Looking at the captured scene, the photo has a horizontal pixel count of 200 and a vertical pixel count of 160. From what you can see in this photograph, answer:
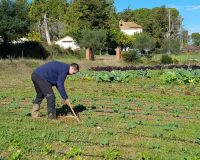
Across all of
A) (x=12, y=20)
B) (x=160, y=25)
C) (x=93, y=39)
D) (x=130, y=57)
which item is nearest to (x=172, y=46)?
(x=93, y=39)

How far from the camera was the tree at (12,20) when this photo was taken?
39.1 meters

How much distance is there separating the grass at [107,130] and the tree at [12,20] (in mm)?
23984

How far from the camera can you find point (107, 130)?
9625 millimetres

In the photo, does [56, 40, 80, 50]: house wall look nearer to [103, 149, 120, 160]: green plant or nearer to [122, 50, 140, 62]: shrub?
[122, 50, 140, 62]: shrub

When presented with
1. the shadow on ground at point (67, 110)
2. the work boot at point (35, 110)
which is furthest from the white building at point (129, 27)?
the work boot at point (35, 110)

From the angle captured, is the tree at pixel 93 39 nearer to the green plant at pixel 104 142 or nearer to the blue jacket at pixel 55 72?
the blue jacket at pixel 55 72

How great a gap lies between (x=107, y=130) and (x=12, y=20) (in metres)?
31.6

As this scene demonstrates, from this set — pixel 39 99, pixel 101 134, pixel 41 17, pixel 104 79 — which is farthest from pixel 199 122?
pixel 41 17

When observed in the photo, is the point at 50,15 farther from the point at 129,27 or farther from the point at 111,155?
the point at 111,155

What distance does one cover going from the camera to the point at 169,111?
12867 millimetres

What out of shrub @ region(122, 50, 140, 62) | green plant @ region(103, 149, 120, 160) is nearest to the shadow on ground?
green plant @ region(103, 149, 120, 160)

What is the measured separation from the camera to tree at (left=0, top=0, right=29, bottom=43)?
39.1m

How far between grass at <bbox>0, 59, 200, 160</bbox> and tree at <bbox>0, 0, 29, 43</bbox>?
78.7 feet

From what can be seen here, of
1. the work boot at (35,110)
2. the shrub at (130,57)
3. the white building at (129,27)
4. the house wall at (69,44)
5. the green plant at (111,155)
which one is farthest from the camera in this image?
the white building at (129,27)
